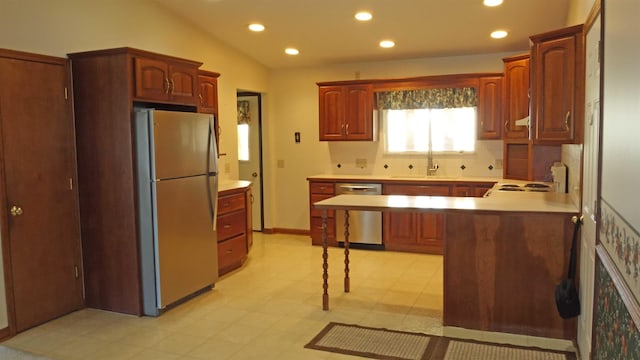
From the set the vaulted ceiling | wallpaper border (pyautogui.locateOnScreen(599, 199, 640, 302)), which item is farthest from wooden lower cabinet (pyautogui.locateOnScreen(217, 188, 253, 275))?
wallpaper border (pyautogui.locateOnScreen(599, 199, 640, 302))

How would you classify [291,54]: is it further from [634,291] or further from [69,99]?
[634,291]

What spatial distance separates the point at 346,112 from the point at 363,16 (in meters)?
1.73

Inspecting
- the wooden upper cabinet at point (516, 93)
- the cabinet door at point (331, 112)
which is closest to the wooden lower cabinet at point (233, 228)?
the cabinet door at point (331, 112)

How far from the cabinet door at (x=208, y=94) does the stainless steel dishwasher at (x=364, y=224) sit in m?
1.87

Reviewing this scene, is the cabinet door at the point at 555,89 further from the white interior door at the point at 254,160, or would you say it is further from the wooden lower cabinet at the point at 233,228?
the white interior door at the point at 254,160

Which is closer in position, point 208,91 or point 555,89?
point 555,89

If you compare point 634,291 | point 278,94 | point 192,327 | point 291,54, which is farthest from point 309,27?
point 634,291

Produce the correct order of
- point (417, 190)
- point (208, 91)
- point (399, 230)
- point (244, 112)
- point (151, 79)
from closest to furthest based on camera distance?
point (151, 79) → point (208, 91) → point (417, 190) → point (399, 230) → point (244, 112)

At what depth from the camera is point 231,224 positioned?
202 inches

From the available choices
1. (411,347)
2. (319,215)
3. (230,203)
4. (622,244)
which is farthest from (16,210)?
(622,244)

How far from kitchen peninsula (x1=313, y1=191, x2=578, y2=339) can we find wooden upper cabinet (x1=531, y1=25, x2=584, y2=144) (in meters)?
0.52

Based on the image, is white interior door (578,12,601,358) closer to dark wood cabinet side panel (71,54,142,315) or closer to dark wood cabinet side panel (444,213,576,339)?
dark wood cabinet side panel (444,213,576,339)

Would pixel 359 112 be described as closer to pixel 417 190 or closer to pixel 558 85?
pixel 417 190

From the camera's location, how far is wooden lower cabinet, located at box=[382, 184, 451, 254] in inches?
230
